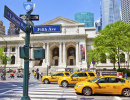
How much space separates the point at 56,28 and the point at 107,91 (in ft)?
22.4

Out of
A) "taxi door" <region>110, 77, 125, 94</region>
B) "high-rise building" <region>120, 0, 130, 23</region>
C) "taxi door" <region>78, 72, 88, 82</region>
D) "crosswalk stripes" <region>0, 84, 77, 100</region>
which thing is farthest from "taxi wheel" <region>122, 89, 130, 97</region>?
"high-rise building" <region>120, 0, 130, 23</region>

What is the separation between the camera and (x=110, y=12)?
134m

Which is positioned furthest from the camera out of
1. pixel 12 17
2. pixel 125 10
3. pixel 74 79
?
pixel 125 10

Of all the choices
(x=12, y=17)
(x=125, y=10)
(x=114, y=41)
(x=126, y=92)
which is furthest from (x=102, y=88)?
(x=125, y=10)

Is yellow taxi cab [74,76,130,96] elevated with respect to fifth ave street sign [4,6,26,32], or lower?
lower

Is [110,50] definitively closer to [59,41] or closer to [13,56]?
[59,41]

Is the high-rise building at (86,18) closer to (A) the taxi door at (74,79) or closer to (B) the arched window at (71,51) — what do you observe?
(B) the arched window at (71,51)

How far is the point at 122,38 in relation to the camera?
107 feet

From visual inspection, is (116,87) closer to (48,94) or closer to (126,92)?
(126,92)

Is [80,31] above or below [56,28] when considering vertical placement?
above

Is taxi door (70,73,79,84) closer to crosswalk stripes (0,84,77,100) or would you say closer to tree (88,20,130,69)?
crosswalk stripes (0,84,77,100)

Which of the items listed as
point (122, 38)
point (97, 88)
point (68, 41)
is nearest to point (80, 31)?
point (68, 41)

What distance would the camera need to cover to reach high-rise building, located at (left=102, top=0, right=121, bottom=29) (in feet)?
440

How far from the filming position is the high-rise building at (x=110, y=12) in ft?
440
